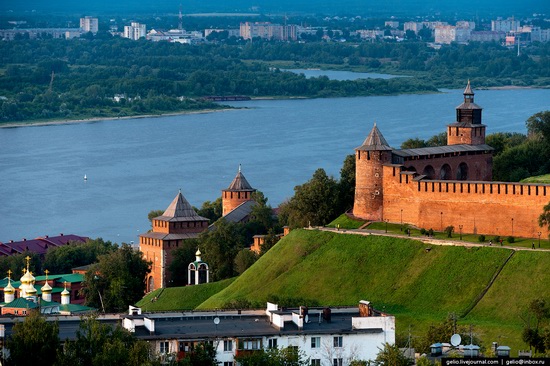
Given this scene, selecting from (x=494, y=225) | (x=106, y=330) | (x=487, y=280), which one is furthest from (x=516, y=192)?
(x=106, y=330)

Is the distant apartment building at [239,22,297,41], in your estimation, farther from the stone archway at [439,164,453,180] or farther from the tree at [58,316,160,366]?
the tree at [58,316,160,366]

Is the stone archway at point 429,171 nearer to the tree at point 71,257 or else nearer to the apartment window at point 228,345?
the tree at point 71,257

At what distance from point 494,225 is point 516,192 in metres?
0.79

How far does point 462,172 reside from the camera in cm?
3922

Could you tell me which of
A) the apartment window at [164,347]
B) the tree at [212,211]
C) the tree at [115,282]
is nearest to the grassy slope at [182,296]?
the tree at [115,282]

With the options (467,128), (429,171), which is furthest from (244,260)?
(467,128)

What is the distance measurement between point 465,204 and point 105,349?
50.1 ft

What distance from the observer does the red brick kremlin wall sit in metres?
34.1

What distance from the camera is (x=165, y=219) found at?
141 ft

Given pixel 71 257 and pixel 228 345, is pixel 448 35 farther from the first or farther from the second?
pixel 228 345

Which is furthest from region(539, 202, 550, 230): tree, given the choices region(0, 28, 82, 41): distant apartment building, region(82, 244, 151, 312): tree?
region(0, 28, 82, 41): distant apartment building

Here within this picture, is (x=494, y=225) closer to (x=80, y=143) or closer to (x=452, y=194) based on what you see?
(x=452, y=194)

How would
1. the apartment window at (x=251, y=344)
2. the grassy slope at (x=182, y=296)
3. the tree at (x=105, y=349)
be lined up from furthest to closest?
1. the grassy slope at (x=182, y=296)
2. the apartment window at (x=251, y=344)
3. the tree at (x=105, y=349)

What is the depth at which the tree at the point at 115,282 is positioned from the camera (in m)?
37.9
